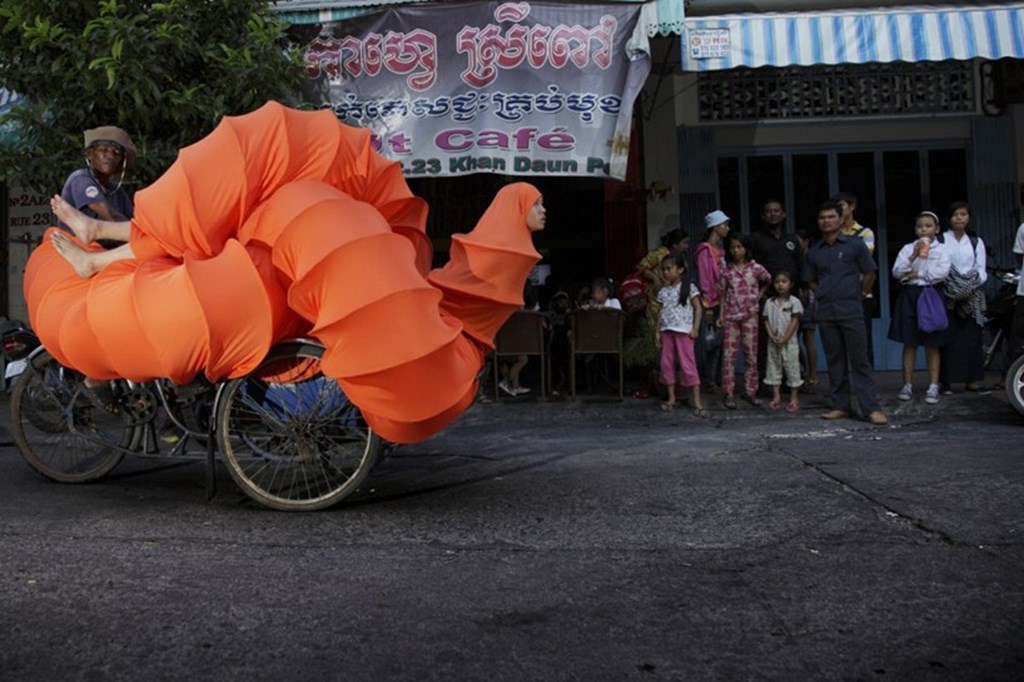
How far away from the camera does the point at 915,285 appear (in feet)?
29.9

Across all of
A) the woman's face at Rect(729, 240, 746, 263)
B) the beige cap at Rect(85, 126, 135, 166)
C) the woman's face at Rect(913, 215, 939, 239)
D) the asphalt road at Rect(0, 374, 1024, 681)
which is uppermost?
the beige cap at Rect(85, 126, 135, 166)

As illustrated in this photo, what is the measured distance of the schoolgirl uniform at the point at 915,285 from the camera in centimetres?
902

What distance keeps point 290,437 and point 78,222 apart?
5.18 ft

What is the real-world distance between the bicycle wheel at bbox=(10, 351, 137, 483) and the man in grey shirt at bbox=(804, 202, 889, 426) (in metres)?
5.63

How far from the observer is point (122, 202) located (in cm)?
596

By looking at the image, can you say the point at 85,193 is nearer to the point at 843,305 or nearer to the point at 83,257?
the point at 83,257

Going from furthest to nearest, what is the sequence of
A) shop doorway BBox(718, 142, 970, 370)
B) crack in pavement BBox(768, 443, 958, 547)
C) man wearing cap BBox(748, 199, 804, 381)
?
1. shop doorway BBox(718, 142, 970, 370)
2. man wearing cap BBox(748, 199, 804, 381)
3. crack in pavement BBox(768, 443, 958, 547)

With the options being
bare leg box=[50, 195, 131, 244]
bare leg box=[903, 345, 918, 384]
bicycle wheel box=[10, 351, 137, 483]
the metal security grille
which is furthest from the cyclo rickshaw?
the metal security grille

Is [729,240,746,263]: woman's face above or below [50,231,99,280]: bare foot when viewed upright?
above

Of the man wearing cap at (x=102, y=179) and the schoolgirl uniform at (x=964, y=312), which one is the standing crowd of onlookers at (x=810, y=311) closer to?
the schoolgirl uniform at (x=964, y=312)

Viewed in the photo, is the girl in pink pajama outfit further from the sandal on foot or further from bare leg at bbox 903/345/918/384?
the sandal on foot

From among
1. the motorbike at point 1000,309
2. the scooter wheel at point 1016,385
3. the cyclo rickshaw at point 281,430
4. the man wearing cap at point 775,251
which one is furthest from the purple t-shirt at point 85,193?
the motorbike at point 1000,309

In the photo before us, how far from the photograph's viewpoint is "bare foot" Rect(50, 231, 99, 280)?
4832mm

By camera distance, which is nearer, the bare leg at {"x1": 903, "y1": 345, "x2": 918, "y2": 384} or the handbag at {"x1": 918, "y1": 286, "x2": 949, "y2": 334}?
the handbag at {"x1": 918, "y1": 286, "x2": 949, "y2": 334}
